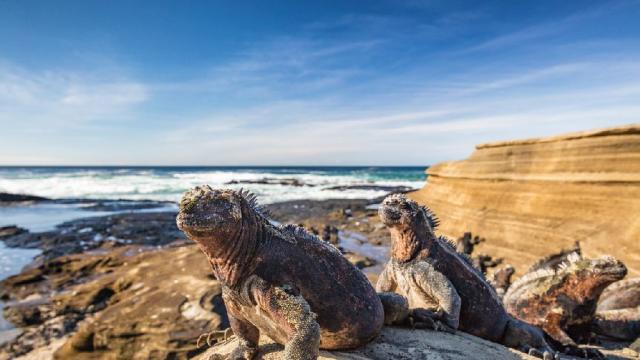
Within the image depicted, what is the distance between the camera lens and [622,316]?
5.35 meters

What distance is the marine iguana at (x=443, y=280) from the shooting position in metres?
3.76

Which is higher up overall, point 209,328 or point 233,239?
point 233,239

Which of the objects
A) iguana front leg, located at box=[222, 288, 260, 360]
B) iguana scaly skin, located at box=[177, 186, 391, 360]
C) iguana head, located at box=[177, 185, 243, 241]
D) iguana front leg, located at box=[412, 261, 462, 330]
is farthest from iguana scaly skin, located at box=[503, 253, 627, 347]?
iguana head, located at box=[177, 185, 243, 241]

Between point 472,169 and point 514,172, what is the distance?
209 centimetres

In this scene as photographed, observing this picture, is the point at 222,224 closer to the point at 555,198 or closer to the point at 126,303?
the point at 126,303

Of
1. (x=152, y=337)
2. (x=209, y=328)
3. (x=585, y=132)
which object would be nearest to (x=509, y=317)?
(x=209, y=328)

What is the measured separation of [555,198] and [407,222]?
34.3 feet

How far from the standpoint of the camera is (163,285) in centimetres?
907

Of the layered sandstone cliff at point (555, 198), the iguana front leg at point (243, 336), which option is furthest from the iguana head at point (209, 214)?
the layered sandstone cliff at point (555, 198)

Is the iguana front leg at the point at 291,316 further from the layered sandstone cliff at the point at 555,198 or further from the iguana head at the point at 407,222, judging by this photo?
the layered sandstone cliff at the point at 555,198

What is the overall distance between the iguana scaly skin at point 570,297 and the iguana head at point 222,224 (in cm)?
366

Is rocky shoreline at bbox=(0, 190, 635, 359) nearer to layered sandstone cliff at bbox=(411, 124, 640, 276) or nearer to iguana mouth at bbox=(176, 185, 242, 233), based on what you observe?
iguana mouth at bbox=(176, 185, 242, 233)

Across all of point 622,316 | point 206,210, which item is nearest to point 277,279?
point 206,210

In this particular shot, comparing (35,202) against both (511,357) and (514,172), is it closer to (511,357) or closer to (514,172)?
(514,172)
